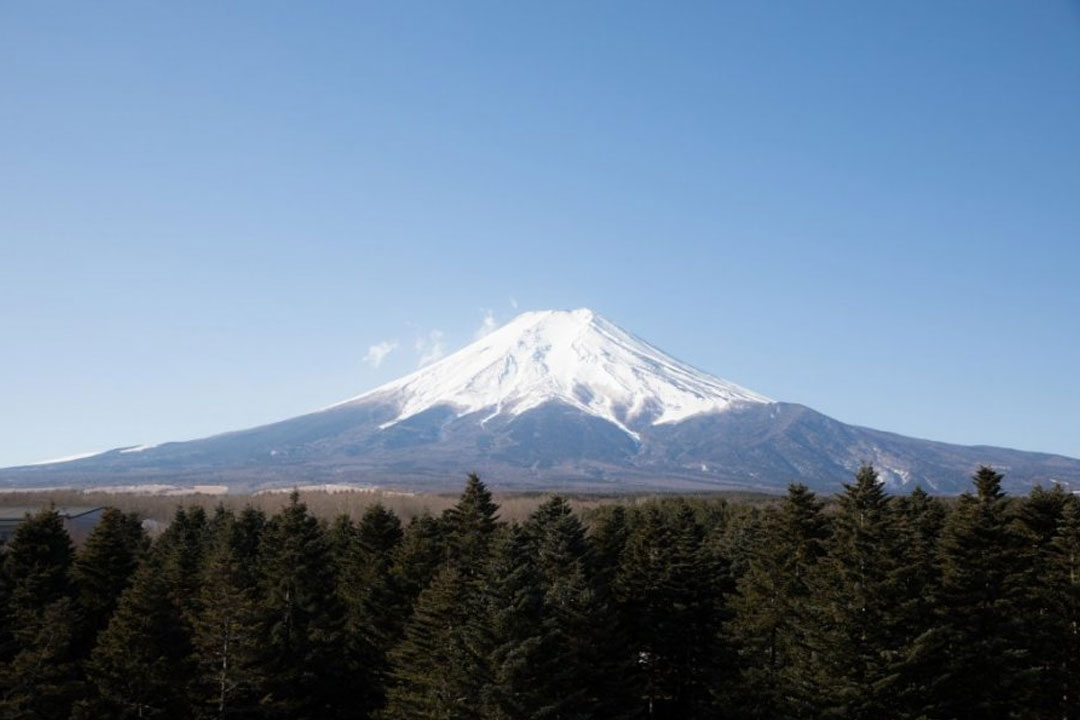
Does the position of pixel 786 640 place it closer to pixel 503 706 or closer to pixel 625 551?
pixel 503 706

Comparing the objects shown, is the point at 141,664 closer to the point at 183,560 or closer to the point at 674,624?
the point at 183,560

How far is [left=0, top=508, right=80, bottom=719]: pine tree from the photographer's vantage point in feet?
101

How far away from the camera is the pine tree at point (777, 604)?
32250 mm

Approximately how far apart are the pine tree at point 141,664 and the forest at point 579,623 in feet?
0.30

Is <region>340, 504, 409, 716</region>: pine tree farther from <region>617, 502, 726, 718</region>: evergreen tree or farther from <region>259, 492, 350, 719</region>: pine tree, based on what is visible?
<region>617, 502, 726, 718</region>: evergreen tree

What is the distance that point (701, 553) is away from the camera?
39938 millimetres

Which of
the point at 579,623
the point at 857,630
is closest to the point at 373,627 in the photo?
the point at 579,623

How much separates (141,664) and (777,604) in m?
22.9

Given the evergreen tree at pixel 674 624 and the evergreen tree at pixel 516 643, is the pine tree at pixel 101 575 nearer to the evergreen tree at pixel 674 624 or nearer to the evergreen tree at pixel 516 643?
the evergreen tree at pixel 516 643

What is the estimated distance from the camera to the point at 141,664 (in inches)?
1314

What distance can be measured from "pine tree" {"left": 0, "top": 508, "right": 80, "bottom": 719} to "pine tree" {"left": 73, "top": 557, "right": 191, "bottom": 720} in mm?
1146

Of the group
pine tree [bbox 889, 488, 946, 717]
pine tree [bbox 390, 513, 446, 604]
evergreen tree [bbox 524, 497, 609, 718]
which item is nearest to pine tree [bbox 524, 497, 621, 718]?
evergreen tree [bbox 524, 497, 609, 718]

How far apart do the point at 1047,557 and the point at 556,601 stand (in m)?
19.3

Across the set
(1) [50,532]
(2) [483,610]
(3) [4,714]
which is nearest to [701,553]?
(2) [483,610]
